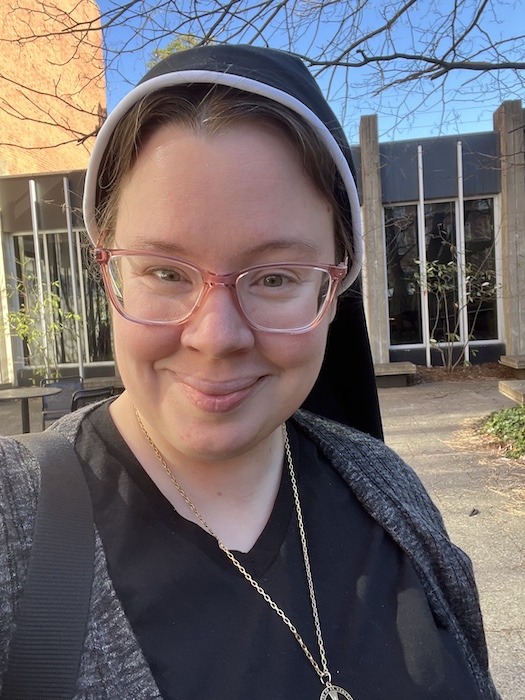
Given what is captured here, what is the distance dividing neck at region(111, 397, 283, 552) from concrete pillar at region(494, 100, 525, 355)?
11.0 metres

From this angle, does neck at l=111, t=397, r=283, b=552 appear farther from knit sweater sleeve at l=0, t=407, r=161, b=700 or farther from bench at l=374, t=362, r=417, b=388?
bench at l=374, t=362, r=417, b=388

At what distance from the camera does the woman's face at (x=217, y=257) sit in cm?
90

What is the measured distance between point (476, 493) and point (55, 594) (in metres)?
4.48

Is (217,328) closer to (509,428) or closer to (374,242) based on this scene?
(509,428)

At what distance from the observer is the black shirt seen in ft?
2.90

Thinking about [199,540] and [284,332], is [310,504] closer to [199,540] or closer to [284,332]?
[199,540]

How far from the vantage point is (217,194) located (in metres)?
0.89

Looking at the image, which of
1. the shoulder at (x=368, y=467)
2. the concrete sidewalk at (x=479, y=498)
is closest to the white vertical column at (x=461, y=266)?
the concrete sidewalk at (x=479, y=498)

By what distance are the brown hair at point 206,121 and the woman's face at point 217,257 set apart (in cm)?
2

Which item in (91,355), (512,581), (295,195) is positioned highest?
(295,195)

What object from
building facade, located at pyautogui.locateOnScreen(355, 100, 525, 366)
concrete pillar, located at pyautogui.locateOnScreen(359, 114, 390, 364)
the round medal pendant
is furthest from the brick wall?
building facade, located at pyautogui.locateOnScreen(355, 100, 525, 366)

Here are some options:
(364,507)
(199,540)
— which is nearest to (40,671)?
(199,540)

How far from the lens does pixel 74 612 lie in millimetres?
800

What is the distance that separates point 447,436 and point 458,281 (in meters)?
5.54
